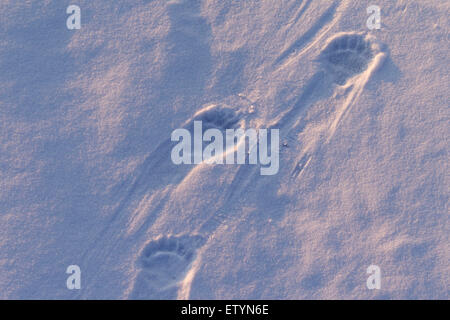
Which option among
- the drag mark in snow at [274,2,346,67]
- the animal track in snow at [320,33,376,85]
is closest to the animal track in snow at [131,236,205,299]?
the drag mark in snow at [274,2,346,67]

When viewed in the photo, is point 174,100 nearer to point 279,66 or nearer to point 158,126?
point 158,126

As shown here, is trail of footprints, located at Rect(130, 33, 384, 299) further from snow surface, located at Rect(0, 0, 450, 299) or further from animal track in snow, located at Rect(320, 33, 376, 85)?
animal track in snow, located at Rect(320, 33, 376, 85)

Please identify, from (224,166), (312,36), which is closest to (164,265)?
(224,166)

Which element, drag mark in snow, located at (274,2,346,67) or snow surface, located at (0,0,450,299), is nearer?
snow surface, located at (0,0,450,299)

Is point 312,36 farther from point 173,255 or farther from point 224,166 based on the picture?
point 173,255

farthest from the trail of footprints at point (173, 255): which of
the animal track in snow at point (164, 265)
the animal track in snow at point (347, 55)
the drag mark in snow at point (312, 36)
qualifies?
the animal track in snow at point (347, 55)

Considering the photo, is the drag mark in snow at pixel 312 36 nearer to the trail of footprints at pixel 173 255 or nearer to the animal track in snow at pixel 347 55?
the animal track in snow at pixel 347 55
